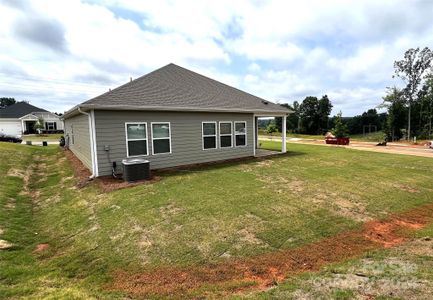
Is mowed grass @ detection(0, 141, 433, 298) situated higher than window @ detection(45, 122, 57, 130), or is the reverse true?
window @ detection(45, 122, 57, 130)

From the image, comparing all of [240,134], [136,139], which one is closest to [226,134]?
[240,134]

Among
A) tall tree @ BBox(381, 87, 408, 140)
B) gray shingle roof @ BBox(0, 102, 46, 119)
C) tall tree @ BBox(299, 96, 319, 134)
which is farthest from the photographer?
tall tree @ BBox(299, 96, 319, 134)

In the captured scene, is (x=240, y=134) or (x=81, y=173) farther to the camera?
(x=240, y=134)

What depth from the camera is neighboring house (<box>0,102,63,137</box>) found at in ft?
134

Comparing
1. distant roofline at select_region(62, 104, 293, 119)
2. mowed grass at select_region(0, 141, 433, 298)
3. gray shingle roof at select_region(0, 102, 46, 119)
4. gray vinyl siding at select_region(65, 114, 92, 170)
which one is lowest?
mowed grass at select_region(0, 141, 433, 298)

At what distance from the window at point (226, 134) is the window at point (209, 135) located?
18.5 inches

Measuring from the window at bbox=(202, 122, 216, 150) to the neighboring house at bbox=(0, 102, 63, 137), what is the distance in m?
39.5

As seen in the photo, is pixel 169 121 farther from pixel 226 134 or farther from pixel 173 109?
pixel 226 134

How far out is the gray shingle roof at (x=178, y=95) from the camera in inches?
414

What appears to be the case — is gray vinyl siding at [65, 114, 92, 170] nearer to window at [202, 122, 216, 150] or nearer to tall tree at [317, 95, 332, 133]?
window at [202, 122, 216, 150]

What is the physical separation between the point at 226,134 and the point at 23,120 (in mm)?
41843

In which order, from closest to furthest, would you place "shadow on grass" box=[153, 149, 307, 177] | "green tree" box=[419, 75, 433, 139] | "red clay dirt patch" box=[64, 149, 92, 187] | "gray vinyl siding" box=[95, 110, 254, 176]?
"red clay dirt patch" box=[64, 149, 92, 187] → "gray vinyl siding" box=[95, 110, 254, 176] → "shadow on grass" box=[153, 149, 307, 177] → "green tree" box=[419, 75, 433, 139]

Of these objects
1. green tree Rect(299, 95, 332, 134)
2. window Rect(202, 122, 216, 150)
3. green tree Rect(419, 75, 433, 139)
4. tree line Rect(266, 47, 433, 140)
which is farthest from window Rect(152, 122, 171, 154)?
green tree Rect(299, 95, 332, 134)

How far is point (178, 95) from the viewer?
41.4 ft
